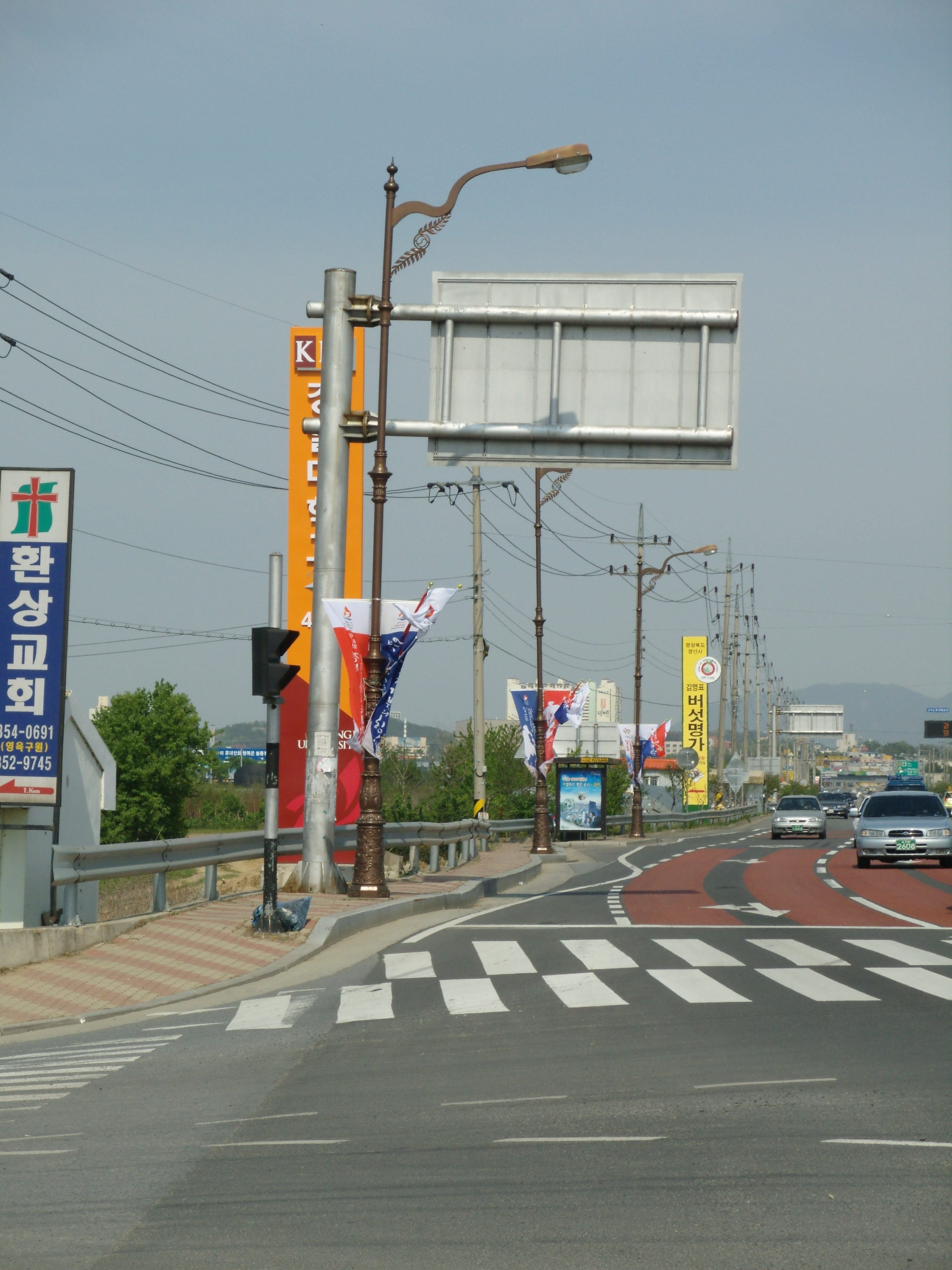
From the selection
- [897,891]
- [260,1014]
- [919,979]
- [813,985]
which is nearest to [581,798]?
[897,891]

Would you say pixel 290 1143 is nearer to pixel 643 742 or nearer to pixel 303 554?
pixel 303 554

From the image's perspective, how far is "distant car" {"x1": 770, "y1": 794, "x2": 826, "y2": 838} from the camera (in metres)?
50.8

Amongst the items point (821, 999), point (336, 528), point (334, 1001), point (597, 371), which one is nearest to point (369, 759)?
point (336, 528)

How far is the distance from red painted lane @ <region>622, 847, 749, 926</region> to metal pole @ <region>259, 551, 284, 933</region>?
5078 millimetres

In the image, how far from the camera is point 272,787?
15789 mm

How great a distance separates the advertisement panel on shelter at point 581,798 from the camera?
157 feet

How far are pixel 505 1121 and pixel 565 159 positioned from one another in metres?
14.9

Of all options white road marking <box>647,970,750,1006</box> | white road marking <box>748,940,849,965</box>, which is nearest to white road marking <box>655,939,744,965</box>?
white road marking <box>748,940,849,965</box>

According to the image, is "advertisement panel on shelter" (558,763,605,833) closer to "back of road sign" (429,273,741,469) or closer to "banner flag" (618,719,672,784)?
"banner flag" (618,719,672,784)

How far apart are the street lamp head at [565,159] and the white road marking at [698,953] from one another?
10205 millimetres

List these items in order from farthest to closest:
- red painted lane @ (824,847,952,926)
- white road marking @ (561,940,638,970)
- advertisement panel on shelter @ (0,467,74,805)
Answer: red painted lane @ (824,847,952,926) < advertisement panel on shelter @ (0,467,74,805) < white road marking @ (561,940,638,970)

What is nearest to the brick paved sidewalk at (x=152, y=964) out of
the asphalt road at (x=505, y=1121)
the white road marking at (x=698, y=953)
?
the asphalt road at (x=505, y=1121)

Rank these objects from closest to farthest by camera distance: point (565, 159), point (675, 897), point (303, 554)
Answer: point (565, 159)
point (675, 897)
point (303, 554)

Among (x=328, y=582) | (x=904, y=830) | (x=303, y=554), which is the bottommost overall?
(x=904, y=830)
